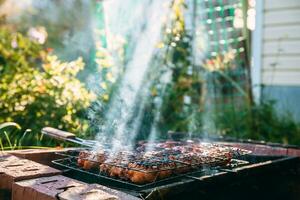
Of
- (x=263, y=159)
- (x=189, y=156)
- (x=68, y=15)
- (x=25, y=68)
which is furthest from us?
(x=68, y=15)

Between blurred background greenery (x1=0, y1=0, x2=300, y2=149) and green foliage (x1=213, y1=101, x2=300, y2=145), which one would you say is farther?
green foliage (x1=213, y1=101, x2=300, y2=145)

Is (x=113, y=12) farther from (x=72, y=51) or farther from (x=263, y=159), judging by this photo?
(x=263, y=159)

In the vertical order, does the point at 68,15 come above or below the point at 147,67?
above

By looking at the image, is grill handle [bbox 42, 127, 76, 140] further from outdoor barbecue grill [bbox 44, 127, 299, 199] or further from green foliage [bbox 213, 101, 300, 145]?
green foliage [bbox 213, 101, 300, 145]

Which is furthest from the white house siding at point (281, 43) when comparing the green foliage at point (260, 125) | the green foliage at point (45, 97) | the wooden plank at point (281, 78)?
the green foliage at point (45, 97)

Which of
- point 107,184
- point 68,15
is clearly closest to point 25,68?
point 107,184

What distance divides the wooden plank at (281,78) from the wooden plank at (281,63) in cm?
8

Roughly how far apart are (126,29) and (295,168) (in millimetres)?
3598

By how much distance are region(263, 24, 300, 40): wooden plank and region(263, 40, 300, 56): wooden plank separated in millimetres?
83

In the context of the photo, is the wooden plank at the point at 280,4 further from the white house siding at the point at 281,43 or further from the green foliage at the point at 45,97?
the green foliage at the point at 45,97

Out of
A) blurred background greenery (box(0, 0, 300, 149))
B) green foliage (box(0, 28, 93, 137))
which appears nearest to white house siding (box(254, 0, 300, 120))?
blurred background greenery (box(0, 0, 300, 149))

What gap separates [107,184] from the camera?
228 cm

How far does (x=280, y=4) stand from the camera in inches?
254

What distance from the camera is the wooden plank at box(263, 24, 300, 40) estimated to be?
6.36 meters
